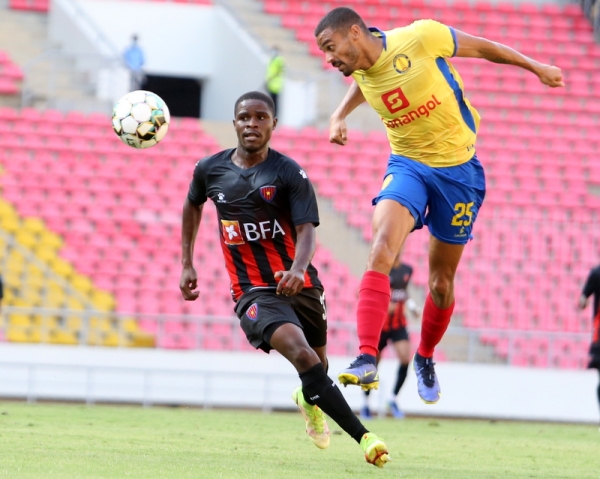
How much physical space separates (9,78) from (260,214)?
13.6m

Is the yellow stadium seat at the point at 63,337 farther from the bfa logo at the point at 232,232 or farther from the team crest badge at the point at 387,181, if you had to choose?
the team crest badge at the point at 387,181

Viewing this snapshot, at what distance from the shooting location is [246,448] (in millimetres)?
7641

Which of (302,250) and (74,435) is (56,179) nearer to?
(74,435)

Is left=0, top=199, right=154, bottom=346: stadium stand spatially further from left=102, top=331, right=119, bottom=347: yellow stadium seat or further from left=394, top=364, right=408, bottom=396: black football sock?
left=394, top=364, right=408, bottom=396: black football sock

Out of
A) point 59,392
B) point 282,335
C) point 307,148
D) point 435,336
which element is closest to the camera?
point 282,335

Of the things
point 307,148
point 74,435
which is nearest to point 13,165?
point 307,148

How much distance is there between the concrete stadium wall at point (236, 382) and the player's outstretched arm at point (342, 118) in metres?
6.82

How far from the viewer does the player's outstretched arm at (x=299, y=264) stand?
21.0 feet

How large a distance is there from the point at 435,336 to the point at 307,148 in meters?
10.7

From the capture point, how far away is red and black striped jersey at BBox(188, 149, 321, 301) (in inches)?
271

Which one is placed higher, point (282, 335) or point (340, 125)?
point (340, 125)

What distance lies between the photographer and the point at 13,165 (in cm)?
1661

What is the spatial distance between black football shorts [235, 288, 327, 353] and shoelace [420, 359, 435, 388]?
2.38ft

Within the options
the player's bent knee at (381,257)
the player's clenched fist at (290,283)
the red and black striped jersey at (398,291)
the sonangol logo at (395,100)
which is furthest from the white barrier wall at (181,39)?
the player's bent knee at (381,257)
